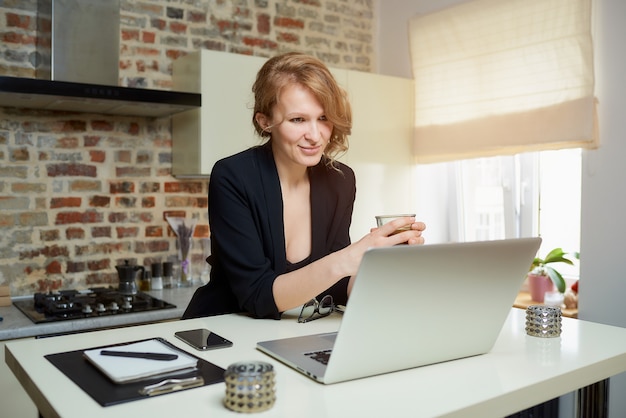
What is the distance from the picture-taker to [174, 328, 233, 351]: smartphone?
4.41 feet

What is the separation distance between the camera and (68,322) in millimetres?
2457

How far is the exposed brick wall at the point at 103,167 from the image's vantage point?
9.57 feet

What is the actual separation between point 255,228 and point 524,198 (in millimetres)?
2334

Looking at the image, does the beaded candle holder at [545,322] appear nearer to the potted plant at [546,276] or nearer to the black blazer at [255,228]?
the black blazer at [255,228]

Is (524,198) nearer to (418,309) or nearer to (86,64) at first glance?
(86,64)

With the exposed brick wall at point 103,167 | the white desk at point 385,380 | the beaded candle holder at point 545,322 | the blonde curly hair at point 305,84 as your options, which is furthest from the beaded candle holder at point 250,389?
the exposed brick wall at point 103,167

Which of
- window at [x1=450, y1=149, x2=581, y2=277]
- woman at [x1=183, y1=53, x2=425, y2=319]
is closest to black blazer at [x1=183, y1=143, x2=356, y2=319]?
woman at [x1=183, y1=53, x2=425, y2=319]

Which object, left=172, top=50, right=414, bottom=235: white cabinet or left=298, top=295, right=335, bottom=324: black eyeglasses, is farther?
left=172, top=50, right=414, bottom=235: white cabinet

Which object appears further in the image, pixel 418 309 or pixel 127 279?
pixel 127 279

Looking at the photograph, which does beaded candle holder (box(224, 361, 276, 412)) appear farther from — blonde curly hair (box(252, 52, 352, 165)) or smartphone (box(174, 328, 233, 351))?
blonde curly hair (box(252, 52, 352, 165))

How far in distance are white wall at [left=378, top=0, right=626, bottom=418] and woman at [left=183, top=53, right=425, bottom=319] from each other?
148 centimetres

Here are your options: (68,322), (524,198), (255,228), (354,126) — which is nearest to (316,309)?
(255,228)

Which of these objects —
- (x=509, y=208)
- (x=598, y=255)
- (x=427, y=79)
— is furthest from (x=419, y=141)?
(x=598, y=255)

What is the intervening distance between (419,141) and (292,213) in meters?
2.06
